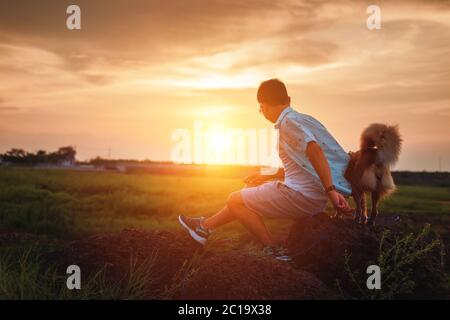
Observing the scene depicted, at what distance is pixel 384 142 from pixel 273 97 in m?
2.79

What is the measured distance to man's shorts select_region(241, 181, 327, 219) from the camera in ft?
20.2

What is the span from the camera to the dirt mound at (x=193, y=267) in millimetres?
5059

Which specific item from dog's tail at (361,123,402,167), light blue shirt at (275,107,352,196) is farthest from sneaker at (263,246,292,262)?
dog's tail at (361,123,402,167)

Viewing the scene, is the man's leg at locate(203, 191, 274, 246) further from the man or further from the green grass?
the green grass

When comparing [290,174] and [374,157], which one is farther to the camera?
[374,157]

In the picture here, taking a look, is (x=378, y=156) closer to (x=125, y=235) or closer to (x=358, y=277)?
(x=358, y=277)

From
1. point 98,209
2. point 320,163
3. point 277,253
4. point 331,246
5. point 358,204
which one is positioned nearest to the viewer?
point 320,163

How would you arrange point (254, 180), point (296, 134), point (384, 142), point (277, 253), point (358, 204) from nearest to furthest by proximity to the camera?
point (296, 134) < point (277, 253) < point (254, 180) < point (358, 204) < point (384, 142)

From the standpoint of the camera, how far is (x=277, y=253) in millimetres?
6137

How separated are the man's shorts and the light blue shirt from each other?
10cm

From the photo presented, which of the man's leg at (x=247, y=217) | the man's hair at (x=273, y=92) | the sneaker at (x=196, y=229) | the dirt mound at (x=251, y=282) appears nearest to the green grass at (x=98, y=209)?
the sneaker at (x=196, y=229)

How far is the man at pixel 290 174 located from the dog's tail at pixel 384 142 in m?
1.94

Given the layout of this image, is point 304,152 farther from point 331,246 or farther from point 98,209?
point 98,209

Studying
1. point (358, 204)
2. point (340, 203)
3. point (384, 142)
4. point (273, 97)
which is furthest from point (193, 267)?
point (384, 142)
